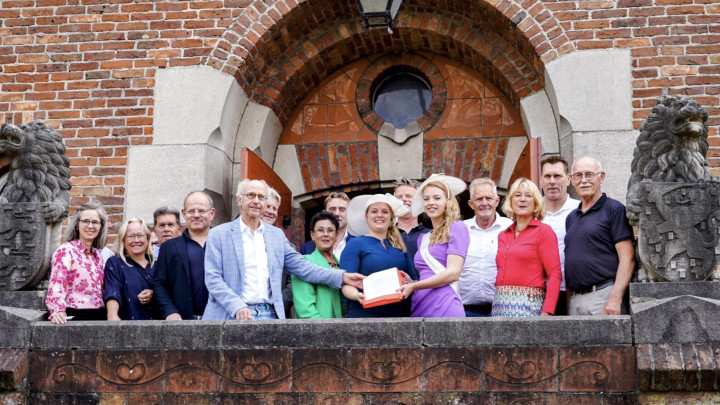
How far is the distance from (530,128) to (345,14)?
2015 mm

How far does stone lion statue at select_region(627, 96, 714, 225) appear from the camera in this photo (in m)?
6.05

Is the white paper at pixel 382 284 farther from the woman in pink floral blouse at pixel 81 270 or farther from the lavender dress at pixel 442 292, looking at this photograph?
the woman in pink floral blouse at pixel 81 270

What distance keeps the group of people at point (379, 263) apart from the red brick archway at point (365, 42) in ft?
8.14

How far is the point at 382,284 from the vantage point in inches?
233

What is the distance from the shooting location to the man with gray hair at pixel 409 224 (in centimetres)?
678

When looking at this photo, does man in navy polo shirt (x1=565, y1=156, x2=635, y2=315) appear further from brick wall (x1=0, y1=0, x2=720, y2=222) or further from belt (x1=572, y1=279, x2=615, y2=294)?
brick wall (x1=0, y1=0, x2=720, y2=222)

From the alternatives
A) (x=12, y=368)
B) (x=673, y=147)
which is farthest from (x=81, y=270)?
(x=673, y=147)

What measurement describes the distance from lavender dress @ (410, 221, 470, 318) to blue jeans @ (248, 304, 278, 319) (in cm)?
85

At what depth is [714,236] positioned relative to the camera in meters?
5.88

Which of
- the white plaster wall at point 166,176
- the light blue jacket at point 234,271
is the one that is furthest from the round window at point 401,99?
the light blue jacket at point 234,271

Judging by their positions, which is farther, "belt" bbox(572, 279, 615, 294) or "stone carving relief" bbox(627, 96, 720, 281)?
"belt" bbox(572, 279, 615, 294)

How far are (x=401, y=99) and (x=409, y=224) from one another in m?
2.91

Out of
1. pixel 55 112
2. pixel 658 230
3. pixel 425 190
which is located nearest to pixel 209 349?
pixel 425 190

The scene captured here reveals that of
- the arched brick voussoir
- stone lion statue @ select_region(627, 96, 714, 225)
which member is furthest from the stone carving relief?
the arched brick voussoir
